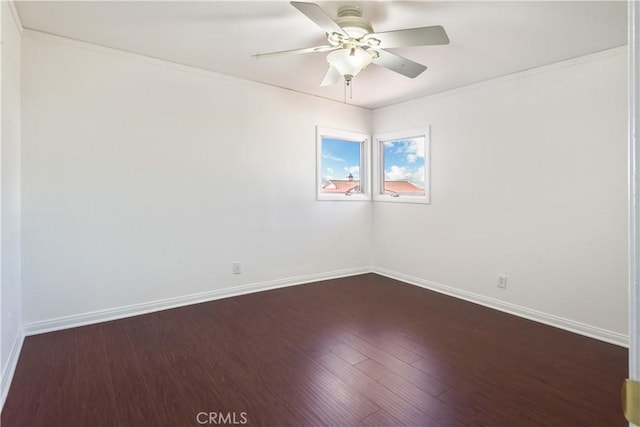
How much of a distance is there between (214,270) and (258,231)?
659 millimetres

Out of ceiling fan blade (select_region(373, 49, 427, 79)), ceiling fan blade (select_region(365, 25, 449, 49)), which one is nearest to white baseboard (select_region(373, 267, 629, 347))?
ceiling fan blade (select_region(373, 49, 427, 79))

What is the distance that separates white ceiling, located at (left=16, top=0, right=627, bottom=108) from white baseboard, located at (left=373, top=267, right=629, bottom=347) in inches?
91.6

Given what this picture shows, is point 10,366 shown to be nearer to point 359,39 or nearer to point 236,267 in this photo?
point 236,267

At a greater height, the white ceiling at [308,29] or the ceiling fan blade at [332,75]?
the white ceiling at [308,29]

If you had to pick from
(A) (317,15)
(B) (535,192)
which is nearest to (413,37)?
(A) (317,15)

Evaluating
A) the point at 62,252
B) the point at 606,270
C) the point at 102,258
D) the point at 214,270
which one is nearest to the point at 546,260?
the point at 606,270

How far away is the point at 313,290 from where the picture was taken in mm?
4012

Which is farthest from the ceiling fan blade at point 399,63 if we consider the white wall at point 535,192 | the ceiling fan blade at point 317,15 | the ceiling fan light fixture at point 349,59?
the white wall at point 535,192

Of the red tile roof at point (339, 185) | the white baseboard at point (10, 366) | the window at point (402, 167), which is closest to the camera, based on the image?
the white baseboard at point (10, 366)

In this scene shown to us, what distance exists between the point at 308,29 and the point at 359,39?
48 centimetres

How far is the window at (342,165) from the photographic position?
4508 millimetres

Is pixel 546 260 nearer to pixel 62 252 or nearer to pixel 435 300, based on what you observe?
pixel 435 300

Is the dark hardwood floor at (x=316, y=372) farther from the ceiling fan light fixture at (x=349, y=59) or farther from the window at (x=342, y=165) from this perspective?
the ceiling fan light fixture at (x=349, y=59)

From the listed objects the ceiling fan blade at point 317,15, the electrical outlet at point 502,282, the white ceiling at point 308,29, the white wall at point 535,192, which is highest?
the white ceiling at point 308,29
